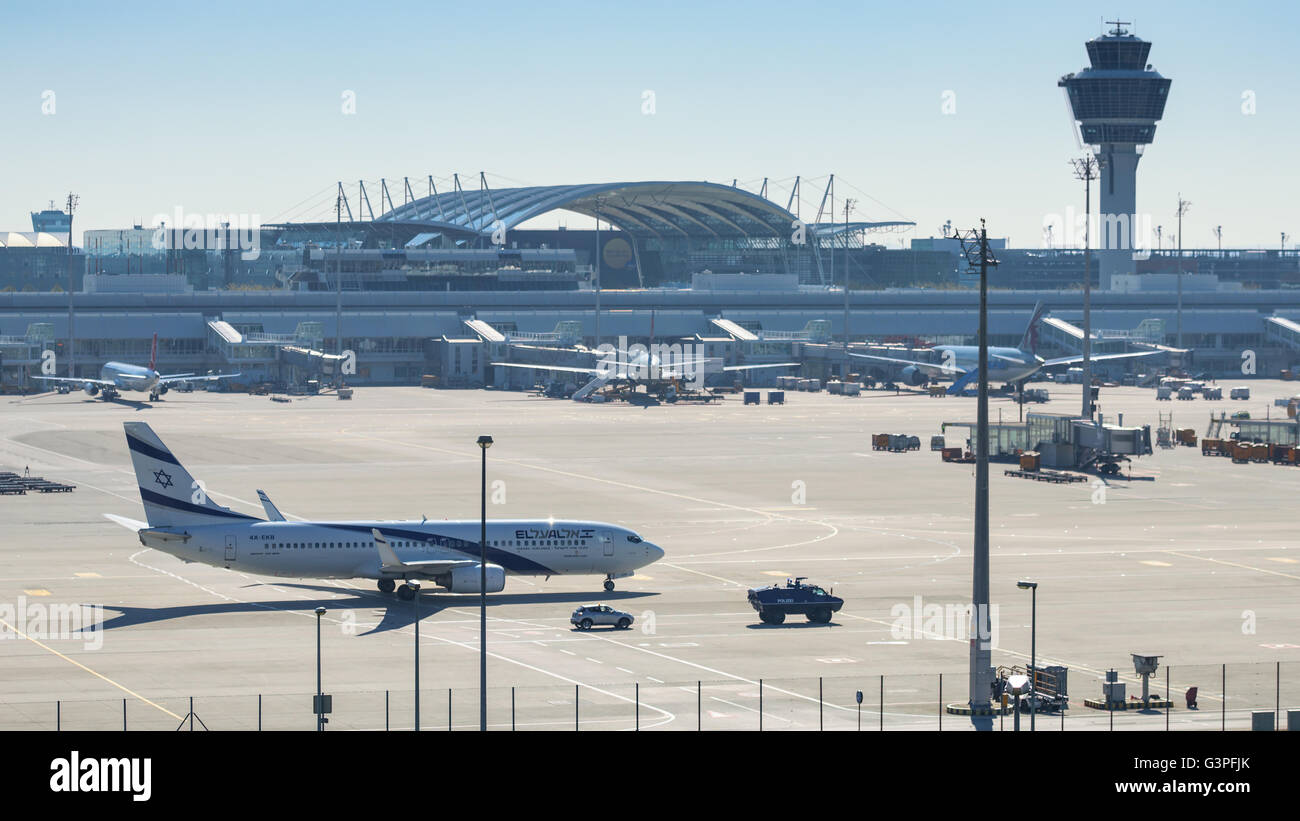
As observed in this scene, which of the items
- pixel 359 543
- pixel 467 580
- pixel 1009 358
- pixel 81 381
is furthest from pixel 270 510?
pixel 1009 358

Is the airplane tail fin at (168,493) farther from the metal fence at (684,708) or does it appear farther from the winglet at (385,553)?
the metal fence at (684,708)

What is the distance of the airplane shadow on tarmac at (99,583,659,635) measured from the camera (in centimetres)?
6294

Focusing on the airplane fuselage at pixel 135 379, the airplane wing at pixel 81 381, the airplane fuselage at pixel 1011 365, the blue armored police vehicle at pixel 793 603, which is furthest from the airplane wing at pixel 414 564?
the airplane fuselage at pixel 1011 365

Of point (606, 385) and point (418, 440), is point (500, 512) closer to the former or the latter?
point (418, 440)

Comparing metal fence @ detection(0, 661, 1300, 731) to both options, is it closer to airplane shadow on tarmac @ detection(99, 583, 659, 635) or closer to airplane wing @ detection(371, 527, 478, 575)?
airplane shadow on tarmac @ detection(99, 583, 659, 635)

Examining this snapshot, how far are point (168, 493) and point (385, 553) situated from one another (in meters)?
8.53

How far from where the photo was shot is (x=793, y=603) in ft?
207

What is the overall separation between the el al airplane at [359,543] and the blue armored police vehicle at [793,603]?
824 cm

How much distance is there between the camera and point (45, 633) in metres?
59.5

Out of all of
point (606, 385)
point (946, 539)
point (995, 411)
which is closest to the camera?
point (946, 539)

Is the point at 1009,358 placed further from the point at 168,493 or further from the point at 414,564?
the point at 168,493
